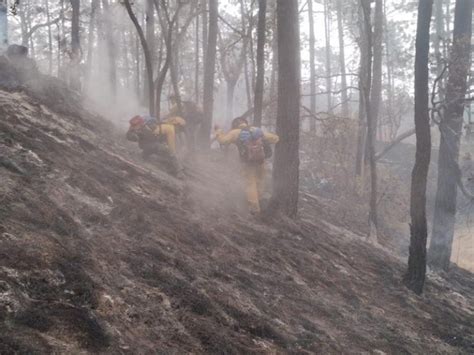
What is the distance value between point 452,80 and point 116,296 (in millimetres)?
10049

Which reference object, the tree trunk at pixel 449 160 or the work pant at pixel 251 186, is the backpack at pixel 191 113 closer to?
the work pant at pixel 251 186

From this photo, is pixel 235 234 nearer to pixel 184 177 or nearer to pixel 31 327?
pixel 184 177

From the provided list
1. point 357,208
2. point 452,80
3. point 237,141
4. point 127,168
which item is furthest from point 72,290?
point 357,208

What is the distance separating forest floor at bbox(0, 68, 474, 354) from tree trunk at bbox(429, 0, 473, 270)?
1851 mm

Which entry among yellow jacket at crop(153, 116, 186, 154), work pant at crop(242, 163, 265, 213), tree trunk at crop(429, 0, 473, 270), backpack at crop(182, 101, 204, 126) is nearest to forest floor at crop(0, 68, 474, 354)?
work pant at crop(242, 163, 265, 213)

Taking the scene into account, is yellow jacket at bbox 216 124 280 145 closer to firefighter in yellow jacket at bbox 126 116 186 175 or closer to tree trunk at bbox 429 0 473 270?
firefighter in yellow jacket at bbox 126 116 186 175

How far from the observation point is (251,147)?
8.48 metres

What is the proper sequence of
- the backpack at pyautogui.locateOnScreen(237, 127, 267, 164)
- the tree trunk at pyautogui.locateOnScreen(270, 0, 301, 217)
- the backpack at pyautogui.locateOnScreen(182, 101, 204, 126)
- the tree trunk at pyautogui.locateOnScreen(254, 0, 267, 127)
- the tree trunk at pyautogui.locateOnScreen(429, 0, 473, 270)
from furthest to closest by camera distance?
1. the backpack at pyautogui.locateOnScreen(182, 101, 204, 126)
2. the tree trunk at pyautogui.locateOnScreen(254, 0, 267, 127)
3. the tree trunk at pyautogui.locateOnScreen(429, 0, 473, 270)
4. the tree trunk at pyautogui.locateOnScreen(270, 0, 301, 217)
5. the backpack at pyautogui.locateOnScreen(237, 127, 267, 164)

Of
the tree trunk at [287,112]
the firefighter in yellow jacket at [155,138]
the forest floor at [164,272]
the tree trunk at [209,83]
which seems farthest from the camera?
the tree trunk at [209,83]

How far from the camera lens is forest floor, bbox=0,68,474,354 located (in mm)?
3900

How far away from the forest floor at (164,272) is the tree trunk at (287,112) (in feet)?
2.17

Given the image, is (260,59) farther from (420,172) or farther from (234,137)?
(420,172)

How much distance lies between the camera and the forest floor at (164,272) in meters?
3.90

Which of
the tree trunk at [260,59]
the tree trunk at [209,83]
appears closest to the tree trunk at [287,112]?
the tree trunk at [260,59]
